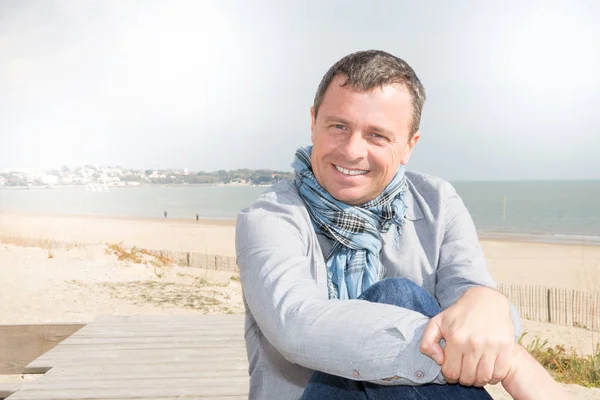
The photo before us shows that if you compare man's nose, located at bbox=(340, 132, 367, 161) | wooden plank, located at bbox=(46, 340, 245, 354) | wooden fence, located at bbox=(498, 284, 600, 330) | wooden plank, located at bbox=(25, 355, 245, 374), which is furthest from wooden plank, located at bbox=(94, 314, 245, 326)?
wooden fence, located at bbox=(498, 284, 600, 330)

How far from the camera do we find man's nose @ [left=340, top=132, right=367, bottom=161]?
1.93 m

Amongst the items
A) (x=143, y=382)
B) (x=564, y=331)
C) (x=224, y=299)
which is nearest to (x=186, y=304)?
(x=224, y=299)

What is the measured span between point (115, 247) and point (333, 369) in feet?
39.7

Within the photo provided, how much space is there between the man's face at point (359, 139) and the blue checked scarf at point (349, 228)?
0.04 metres

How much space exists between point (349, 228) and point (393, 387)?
61 centimetres

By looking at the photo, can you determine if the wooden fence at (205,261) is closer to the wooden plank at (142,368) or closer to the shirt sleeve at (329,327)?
the wooden plank at (142,368)

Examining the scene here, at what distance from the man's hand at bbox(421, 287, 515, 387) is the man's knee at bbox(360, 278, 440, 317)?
0.11 meters

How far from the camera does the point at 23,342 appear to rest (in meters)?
3.96

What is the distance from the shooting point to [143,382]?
10.6ft

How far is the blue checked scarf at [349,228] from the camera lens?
6.41 ft

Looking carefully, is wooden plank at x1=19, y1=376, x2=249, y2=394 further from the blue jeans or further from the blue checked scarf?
the blue jeans

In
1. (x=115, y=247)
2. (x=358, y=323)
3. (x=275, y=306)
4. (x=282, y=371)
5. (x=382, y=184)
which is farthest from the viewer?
(x=115, y=247)

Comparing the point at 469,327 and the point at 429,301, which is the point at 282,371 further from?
the point at 469,327

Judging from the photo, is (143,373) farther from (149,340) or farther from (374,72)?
(374,72)
